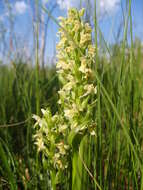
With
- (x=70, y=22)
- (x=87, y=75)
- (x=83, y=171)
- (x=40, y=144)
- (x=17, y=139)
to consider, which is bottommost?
(x=17, y=139)

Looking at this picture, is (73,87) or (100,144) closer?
(73,87)

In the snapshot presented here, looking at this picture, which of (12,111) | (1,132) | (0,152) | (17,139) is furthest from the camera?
(12,111)

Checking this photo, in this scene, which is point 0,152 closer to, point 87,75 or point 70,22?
point 87,75

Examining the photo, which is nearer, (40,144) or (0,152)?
(0,152)

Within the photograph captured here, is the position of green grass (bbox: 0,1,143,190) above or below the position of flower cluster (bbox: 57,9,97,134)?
below

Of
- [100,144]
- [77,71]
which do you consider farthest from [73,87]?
[100,144]

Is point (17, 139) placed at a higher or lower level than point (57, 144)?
lower

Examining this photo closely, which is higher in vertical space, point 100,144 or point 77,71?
point 77,71

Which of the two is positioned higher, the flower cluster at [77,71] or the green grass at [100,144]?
the flower cluster at [77,71]

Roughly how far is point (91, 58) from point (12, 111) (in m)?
1.39

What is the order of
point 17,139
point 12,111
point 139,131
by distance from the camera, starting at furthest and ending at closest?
point 12,111, point 17,139, point 139,131

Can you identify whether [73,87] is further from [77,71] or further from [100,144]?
[100,144]

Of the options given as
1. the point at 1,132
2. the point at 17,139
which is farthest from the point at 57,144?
the point at 17,139

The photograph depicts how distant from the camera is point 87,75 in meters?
0.85
